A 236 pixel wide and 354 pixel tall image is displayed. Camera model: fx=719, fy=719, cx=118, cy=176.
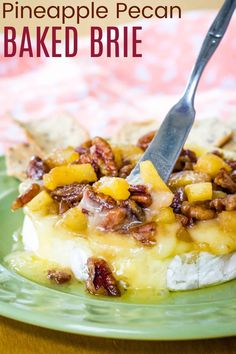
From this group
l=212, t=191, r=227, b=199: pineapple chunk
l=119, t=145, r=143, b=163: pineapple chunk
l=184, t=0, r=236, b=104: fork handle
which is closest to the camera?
l=212, t=191, r=227, b=199: pineapple chunk

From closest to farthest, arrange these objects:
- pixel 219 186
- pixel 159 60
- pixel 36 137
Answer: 1. pixel 219 186
2. pixel 36 137
3. pixel 159 60

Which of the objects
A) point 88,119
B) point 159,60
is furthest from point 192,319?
point 159,60

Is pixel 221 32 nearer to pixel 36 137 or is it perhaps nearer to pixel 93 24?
pixel 36 137

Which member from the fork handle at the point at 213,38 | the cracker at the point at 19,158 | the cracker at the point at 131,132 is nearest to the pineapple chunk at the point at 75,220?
the fork handle at the point at 213,38

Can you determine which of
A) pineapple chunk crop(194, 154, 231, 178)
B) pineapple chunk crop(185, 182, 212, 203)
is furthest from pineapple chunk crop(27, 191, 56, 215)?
pineapple chunk crop(194, 154, 231, 178)

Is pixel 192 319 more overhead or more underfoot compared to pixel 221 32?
more underfoot

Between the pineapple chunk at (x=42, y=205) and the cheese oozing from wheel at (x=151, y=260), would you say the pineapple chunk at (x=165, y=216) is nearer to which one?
the cheese oozing from wheel at (x=151, y=260)

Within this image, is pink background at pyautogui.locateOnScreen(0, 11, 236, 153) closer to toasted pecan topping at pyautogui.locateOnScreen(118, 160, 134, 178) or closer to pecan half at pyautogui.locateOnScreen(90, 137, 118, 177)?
pecan half at pyautogui.locateOnScreen(90, 137, 118, 177)

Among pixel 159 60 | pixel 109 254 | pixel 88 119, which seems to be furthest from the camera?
pixel 159 60
